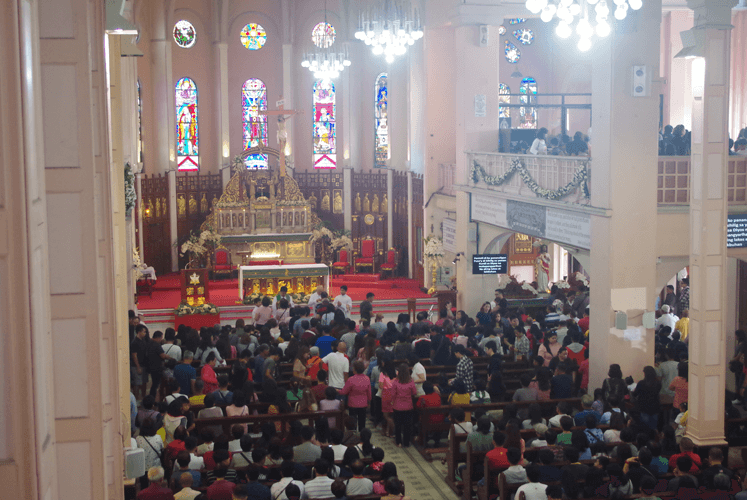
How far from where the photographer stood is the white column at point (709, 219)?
9.68 metres

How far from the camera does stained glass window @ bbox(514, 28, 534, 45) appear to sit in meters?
26.2

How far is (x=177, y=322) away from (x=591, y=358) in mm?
9789

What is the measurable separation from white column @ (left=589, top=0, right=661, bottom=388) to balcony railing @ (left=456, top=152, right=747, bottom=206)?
0.42 m

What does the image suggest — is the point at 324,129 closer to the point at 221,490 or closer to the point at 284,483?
the point at 284,483

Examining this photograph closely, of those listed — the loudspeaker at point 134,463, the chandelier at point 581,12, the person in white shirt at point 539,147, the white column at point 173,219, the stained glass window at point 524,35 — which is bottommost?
the loudspeaker at point 134,463

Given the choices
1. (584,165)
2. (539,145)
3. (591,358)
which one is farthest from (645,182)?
(539,145)

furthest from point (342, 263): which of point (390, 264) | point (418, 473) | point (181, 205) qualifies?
point (418, 473)

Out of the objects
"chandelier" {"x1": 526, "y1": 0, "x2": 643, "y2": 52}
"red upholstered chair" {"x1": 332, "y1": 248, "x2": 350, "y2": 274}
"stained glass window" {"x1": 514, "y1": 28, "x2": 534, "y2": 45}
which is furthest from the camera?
"stained glass window" {"x1": 514, "y1": 28, "x2": 534, "y2": 45}

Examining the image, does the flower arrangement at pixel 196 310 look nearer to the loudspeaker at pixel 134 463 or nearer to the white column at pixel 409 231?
the white column at pixel 409 231

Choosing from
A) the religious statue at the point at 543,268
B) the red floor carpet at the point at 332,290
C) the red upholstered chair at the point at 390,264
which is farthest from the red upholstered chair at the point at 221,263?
the religious statue at the point at 543,268

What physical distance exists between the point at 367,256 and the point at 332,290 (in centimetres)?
233

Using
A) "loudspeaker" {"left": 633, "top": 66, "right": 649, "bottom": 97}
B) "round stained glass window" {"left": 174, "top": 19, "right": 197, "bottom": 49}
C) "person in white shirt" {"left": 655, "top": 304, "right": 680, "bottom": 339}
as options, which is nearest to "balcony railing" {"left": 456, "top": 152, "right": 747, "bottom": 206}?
"loudspeaker" {"left": 633, "top": 66, "right": 649, "bottom": 97}

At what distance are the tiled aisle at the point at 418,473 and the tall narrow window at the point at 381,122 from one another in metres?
16.0

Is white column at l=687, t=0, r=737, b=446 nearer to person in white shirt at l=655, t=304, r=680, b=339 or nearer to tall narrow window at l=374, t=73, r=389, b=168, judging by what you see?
person in white shirt at l=655, t=304, r=680, b=339
